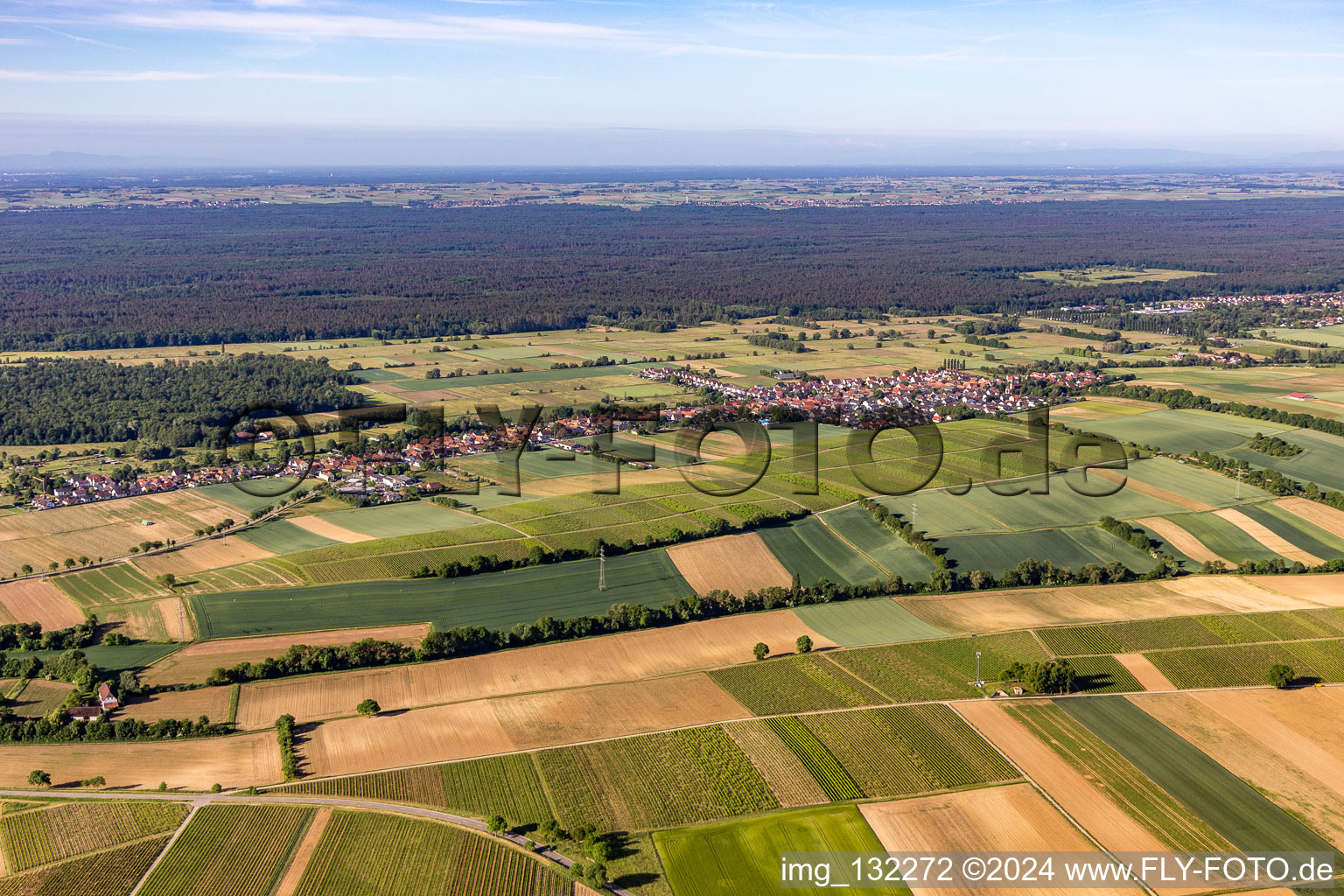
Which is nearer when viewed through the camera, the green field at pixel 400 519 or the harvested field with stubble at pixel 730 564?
the harvested field with stubble at pixel 730 564

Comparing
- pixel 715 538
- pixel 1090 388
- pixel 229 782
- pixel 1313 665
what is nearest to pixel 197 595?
pixel 229 782

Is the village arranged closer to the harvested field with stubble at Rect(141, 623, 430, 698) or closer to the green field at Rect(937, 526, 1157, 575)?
the harvested field with stubble at Rect(141, 623, 430, 698)

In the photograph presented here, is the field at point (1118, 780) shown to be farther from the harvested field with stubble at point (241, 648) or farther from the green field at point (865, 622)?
the harvested field with stubble at point (241, 648)

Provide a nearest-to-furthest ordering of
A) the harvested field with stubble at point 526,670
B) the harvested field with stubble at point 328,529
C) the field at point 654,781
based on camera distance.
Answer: the field at point 654,781 < the harvested field with stubble at point 526,670 < the harvested field with stubble at point 328,529

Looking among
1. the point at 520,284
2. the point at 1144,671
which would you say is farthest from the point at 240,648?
the point at 520,284

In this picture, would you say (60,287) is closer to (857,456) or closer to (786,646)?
(857,456)

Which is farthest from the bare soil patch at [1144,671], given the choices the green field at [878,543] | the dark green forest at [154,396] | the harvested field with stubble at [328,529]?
the dark green forest at [154,396]
